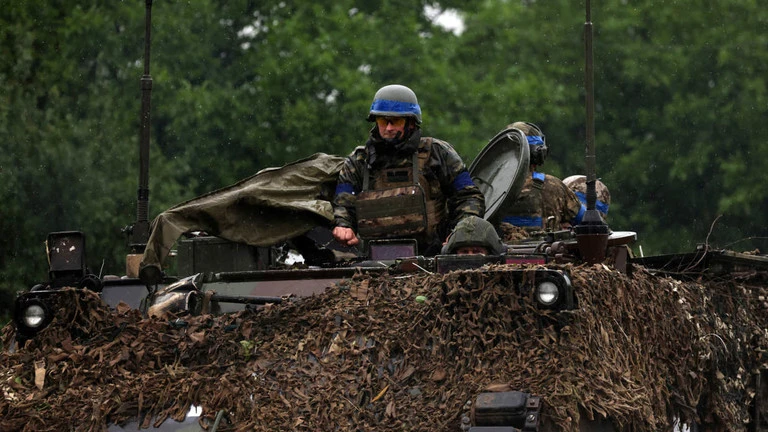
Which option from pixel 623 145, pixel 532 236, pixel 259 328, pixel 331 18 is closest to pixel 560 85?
pixel 623 145

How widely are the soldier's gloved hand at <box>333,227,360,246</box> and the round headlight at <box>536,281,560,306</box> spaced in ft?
10.5

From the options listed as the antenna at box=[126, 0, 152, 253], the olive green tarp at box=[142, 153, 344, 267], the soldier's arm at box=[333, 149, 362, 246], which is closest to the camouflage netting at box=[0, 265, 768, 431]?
the olive green tarp at box=[142, 153, 344, 267]

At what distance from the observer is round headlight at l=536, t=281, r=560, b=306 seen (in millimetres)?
8898

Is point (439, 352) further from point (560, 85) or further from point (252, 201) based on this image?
point (560, 85)

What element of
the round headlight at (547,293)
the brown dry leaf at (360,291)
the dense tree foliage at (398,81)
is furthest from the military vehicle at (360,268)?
the dense tree foliage at (398,81)

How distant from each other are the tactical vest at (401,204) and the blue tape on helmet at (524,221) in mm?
2424

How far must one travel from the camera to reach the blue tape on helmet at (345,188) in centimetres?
1240

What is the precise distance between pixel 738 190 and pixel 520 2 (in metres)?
10.7

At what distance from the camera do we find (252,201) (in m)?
12.4

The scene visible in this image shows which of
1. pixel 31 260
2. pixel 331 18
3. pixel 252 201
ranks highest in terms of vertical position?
pixel 331 18

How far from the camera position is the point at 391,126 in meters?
12.2

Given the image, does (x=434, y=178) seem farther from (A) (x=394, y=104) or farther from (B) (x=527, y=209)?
(B) (x=527, y=209)

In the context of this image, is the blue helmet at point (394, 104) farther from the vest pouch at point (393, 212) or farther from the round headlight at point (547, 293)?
the round headlight at point (547, 293)

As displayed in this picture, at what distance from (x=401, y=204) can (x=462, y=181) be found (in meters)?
0.52
